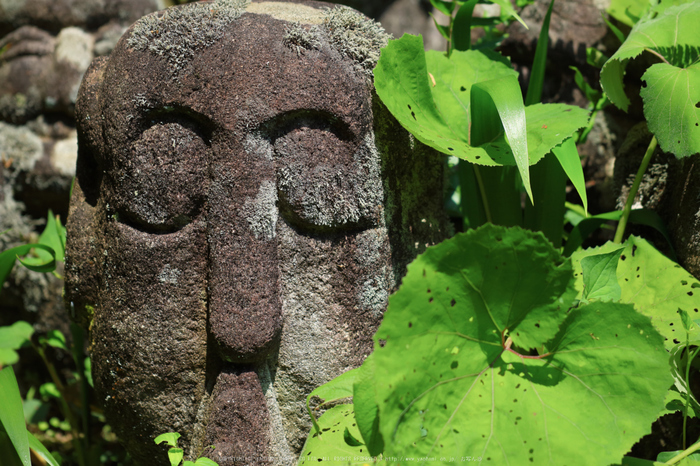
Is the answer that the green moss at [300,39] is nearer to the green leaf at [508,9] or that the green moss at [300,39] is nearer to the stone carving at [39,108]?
the green leaf at [508,9]

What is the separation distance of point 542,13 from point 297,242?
135 centimetres

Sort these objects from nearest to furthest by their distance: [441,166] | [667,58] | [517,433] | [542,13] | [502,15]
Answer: [517,433] < [667,58] < [441,166] < [502,15] < [542,13]

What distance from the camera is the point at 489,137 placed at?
1161mm

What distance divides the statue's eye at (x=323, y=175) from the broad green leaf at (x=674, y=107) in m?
0.56

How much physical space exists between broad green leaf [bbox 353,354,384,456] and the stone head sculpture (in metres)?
0.27

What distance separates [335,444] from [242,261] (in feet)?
1.27

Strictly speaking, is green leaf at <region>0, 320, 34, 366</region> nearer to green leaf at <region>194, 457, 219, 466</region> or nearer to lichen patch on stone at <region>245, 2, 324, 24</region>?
green leaf at <region>194, 457, 219, 466</region>

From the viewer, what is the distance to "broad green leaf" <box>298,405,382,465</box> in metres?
0.96

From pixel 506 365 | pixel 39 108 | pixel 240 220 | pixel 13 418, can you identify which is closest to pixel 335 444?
pixel 506 365

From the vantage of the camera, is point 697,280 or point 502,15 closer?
point 697,280

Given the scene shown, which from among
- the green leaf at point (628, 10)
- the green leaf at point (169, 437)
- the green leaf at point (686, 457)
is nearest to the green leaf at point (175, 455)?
the green leaf at point (169, 437)

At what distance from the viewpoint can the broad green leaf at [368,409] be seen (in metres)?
0.87

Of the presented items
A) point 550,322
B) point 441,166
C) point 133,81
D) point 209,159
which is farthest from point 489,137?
point 133,81

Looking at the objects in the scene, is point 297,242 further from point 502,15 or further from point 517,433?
point 502,15
